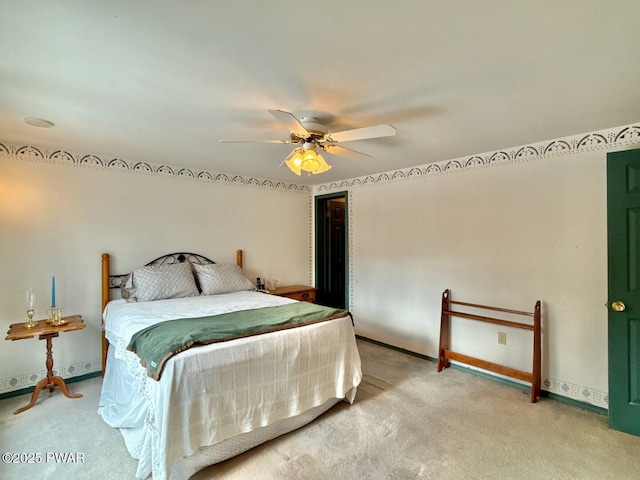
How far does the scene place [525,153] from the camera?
297cm

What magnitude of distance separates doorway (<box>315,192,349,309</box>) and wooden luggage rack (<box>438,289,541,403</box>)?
71.8 inches

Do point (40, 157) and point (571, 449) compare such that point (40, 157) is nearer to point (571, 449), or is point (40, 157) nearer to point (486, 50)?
point (486, 50)

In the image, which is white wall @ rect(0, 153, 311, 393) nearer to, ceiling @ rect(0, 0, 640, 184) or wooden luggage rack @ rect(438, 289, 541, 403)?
ceiling @ rect(0, 0, 640, 184)

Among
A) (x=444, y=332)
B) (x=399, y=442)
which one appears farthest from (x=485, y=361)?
(x=399, y=442)

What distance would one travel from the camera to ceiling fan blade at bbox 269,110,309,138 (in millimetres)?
1831

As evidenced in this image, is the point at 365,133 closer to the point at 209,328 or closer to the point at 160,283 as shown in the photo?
the point at 209,328

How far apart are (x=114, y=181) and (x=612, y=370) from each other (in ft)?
15.6

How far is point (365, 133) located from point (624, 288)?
220cm

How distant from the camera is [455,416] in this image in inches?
97.9

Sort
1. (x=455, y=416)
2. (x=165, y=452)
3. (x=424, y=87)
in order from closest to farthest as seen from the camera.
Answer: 1. (x=165, y=452)
2. (x=424, y=87)
3. (x=455, y=416)

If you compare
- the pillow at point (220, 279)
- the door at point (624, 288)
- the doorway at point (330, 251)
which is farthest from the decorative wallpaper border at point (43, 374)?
the door at point (624, 288)

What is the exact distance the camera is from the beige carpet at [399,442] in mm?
1883

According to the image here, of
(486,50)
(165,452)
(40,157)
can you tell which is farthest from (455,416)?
(40,157)

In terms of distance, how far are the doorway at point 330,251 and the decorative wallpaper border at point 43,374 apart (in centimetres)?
299
